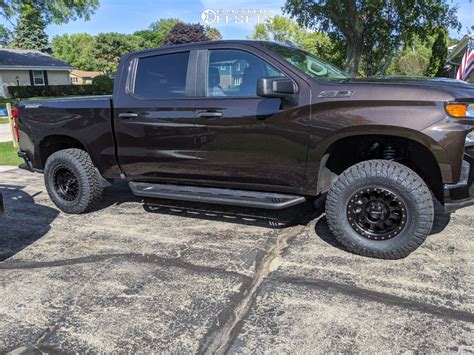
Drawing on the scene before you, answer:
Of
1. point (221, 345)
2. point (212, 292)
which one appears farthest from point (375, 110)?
point (221, 345)

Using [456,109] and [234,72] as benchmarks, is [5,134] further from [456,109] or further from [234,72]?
[456,109]

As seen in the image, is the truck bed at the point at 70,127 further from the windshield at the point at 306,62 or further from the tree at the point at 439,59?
the tree at the point at 439,59

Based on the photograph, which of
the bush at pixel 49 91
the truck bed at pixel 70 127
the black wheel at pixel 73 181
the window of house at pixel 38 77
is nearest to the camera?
the truck bed at pixel 70 127

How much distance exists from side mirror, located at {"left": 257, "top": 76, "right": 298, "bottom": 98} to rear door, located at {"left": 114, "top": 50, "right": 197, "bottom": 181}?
0.98 meters

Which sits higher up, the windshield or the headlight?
the windshield

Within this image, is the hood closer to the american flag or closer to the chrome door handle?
the chrome door handle

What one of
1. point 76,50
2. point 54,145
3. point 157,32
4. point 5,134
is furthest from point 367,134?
point 157,32

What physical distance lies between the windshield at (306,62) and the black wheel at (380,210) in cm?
108

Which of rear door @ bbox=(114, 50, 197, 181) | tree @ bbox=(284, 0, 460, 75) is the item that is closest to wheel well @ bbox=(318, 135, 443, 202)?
rear door @ bbox=(114, 50, 197, 181)

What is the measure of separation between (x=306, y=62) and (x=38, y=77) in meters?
43.8

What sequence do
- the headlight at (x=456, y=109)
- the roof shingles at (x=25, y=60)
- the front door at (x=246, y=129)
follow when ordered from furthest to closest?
the roof shingles at (x=25, y=60)
the front door at (x=246, y=129)
the headlight at (x=456, y=109)

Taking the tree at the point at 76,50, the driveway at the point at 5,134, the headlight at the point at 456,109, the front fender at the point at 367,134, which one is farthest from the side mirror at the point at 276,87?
the tree at the point at 76,50

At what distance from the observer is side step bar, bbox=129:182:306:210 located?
4.26 metres

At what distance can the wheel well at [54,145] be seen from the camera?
Answer: 5643 mm
